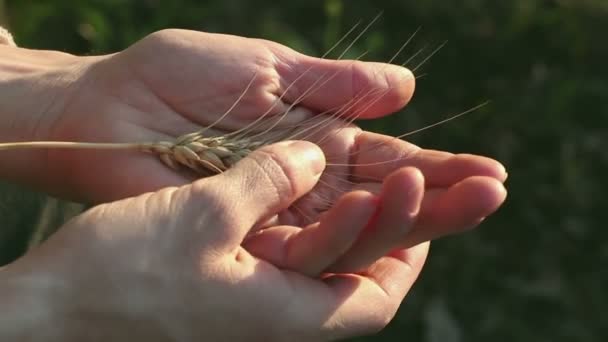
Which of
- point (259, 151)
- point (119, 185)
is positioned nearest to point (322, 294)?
point (259, 151)

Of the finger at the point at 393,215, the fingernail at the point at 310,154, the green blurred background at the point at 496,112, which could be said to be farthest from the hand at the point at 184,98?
the green blurred background at the point at 496,112

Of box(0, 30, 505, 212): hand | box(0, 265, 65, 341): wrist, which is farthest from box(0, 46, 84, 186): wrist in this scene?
box(0, 265, 65, 341): wrist

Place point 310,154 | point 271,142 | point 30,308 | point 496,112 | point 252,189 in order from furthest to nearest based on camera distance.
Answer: point 496,112 → point 271,142 → point 310,154 → point 252,189 → point 30,308

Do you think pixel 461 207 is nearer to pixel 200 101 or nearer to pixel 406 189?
pixel 406 189

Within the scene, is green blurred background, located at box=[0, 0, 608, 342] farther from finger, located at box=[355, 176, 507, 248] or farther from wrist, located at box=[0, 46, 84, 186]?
finger, located at box=[355, 176, 507, 248]

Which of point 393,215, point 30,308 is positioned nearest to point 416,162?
point 393,215

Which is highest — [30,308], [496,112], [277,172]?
[277,172]

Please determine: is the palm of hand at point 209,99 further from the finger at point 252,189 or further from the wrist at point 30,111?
the finger at point 252,189
